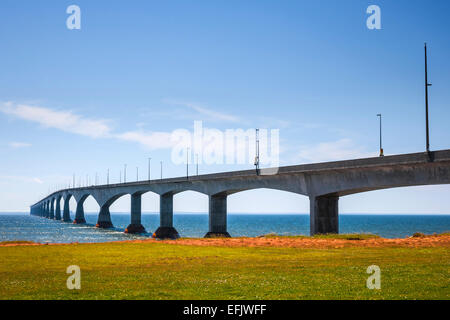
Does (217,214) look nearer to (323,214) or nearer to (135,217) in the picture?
(323,214)

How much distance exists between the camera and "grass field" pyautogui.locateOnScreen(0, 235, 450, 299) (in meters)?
14.4

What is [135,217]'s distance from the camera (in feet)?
350

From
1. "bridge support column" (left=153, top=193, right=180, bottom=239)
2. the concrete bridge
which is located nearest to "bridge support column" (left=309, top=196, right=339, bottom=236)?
the concrete bridge

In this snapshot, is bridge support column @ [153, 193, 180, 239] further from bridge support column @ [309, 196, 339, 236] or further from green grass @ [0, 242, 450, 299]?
green grass @ [0, 242, 450, 299]

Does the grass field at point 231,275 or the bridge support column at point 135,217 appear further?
the bridge support column at point 135,217

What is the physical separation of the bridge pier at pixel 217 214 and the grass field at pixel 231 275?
40.3 m

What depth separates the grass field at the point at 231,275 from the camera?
14398mm

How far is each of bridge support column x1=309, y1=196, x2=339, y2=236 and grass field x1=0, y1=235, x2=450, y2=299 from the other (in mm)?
19570

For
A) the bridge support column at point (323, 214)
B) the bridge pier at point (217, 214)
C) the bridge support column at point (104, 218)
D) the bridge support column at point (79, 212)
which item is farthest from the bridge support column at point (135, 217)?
the bridge support column at point (323, 214)

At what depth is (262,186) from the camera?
57.7m

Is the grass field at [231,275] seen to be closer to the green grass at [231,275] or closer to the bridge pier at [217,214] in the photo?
the green grass at [231,275]

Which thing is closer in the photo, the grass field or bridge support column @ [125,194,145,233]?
the grass field
